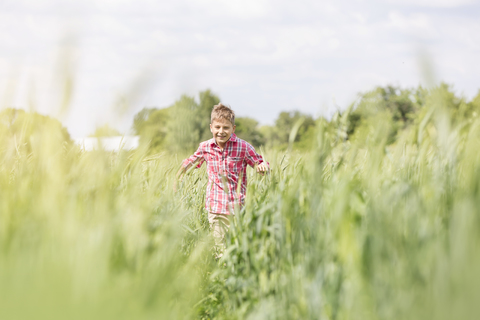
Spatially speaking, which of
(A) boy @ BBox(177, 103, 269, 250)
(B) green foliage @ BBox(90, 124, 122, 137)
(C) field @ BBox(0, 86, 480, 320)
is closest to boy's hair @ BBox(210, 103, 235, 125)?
(A) boy @ BBox(177, 103, 269, 250)

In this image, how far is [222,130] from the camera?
377cm

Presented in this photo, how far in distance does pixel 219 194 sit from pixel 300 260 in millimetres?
2047

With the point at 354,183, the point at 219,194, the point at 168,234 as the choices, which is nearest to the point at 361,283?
the point at 354,183

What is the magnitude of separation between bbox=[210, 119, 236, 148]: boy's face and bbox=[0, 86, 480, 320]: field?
1.74m

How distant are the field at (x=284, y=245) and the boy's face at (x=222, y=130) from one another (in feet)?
5.70

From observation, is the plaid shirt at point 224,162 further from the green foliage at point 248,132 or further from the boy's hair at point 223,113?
the green foliage at point 248,132

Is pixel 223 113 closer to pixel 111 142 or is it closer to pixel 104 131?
pixel 111 142

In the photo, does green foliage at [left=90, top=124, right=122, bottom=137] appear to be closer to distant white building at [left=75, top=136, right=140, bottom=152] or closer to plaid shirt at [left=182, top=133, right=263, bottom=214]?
distant white building at [left=75, top=136, right=140, bottom=152]

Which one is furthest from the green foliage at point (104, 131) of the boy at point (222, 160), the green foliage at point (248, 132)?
the green foliage at point (248, 132)

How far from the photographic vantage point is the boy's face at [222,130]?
3.77 m

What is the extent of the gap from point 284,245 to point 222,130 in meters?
2.06

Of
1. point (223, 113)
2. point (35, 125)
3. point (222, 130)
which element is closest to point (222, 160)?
point (222, 130)

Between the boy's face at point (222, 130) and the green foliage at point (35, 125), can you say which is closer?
A: the green foliage at point (35, 125)

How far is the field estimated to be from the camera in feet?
4.05
